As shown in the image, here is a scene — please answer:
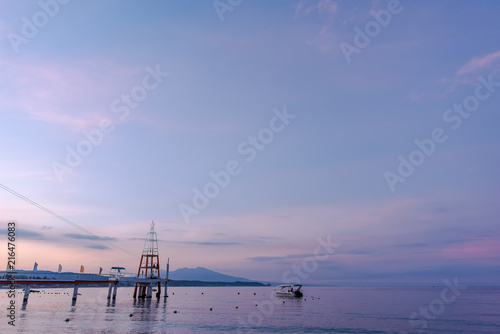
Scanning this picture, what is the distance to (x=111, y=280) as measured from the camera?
97.1 metres

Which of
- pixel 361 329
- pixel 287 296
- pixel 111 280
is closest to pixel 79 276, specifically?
pixel 111 280

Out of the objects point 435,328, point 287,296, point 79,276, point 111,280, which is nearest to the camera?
point 435,328

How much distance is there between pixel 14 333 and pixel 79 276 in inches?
1888

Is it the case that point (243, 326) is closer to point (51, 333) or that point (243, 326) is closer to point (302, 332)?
point (302, 332)

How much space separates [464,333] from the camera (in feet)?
175

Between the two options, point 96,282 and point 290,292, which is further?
point 290,292

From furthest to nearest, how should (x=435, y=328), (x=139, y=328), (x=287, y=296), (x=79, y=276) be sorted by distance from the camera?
1. (x=287, y=296)
2. (x=79, y=276)
3. (x=435, y=328)
4. (x=139, y=328)

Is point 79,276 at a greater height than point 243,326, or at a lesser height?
greater

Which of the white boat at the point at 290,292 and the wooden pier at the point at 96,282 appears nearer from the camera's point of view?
the wooden pier at the point at 96,282

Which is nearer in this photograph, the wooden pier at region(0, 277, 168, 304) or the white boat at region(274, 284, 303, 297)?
the wooden pier at region(0, 277, 168, 304)

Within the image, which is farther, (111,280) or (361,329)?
(111,280)

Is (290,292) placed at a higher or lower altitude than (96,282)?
lower

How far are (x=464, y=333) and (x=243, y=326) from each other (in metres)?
31.7

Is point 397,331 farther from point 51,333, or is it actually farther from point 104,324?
point 51,333
